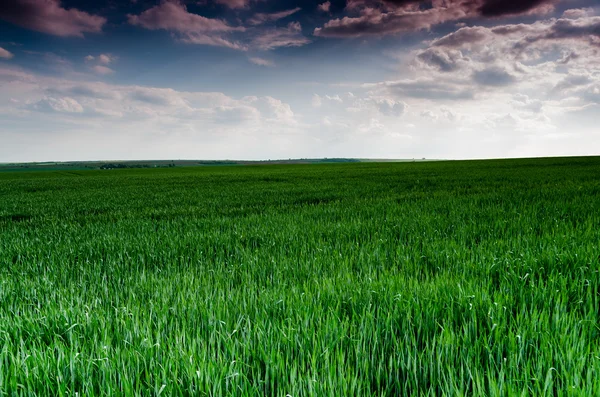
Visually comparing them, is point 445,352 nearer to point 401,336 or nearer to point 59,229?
point 401,336

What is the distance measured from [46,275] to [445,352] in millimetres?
5264

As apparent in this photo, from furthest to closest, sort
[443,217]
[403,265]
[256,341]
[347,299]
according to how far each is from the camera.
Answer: [443,217], [403,265], [347,299], [256,341]

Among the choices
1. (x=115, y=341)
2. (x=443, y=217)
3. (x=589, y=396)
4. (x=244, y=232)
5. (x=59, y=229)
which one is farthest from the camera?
(x=59, y=229)

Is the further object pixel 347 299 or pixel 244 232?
pixel 244 232

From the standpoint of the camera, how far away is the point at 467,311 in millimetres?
2885

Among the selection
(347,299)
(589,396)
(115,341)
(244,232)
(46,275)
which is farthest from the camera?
(244,232)

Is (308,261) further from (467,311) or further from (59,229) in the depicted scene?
(59,229)

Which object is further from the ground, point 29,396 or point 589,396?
point 589,396

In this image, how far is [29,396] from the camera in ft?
6.42

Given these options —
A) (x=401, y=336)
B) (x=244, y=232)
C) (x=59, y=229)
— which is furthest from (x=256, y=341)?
(x=59, y=229)

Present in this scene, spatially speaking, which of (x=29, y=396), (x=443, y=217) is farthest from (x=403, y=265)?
(x=443, y=217)

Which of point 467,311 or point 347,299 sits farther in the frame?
point 347,299

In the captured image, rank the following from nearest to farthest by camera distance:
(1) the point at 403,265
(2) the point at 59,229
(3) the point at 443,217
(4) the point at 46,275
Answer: (1) the point at 403,265, (4) the point at 46,275, (3) the point at 443,217, (2) the point at 59,229

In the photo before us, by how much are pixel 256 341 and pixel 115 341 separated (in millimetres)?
1184
